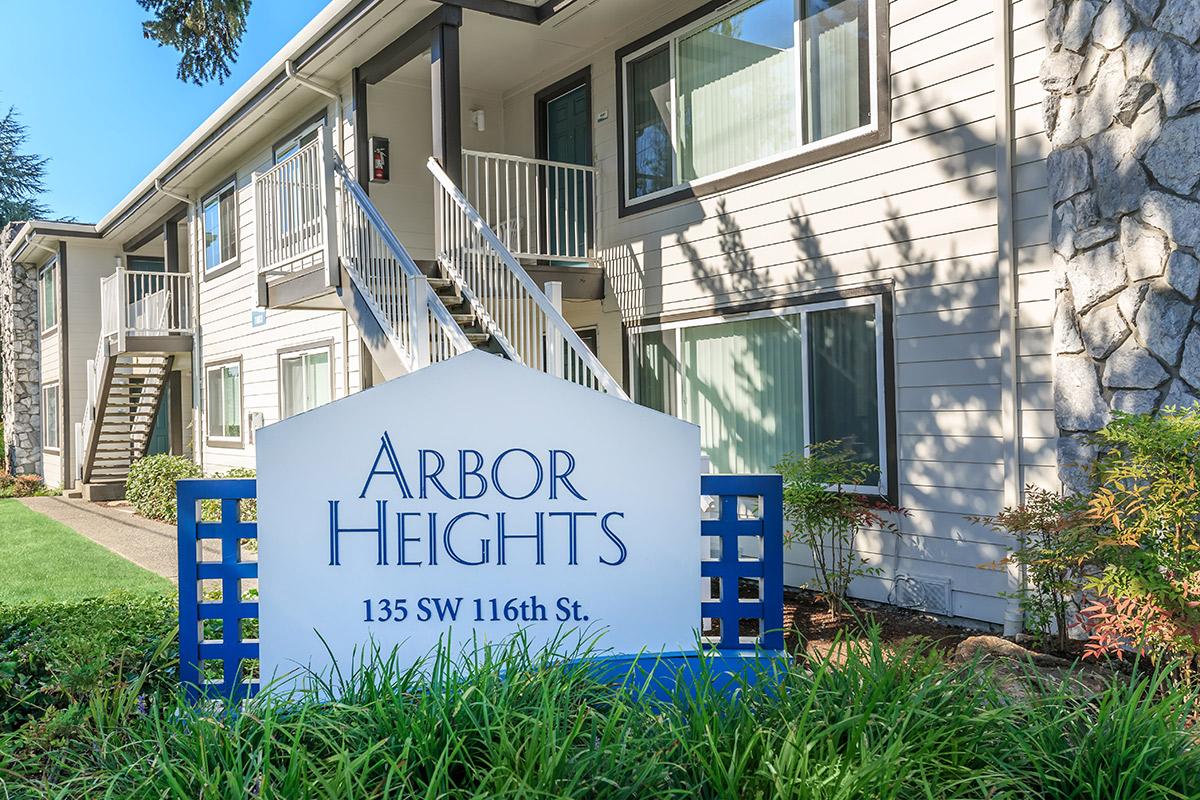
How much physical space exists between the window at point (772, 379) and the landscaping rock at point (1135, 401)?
1787 millimetres

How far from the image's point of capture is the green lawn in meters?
8.12

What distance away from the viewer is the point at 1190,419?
432 cm

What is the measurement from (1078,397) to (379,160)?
7.94m

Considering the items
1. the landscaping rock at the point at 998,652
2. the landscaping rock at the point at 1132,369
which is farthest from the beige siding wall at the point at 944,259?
the landscaping rock at the point at 998,652

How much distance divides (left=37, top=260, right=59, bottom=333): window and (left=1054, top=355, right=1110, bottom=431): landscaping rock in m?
20.1

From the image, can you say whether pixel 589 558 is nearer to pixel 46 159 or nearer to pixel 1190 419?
pixel 1190 419

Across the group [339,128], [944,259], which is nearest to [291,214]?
[339,128]

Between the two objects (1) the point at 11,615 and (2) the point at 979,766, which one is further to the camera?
(1) the point at 11,615

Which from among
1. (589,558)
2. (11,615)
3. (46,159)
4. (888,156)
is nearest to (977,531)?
(888,156)

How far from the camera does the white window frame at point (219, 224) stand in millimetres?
14219

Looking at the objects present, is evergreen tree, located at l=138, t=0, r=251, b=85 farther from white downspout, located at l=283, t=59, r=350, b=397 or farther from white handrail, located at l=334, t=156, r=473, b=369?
white downspout, located at l=283, t=59, r=350, b=397

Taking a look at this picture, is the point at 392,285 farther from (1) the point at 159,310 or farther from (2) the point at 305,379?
(1) the point at 159,310

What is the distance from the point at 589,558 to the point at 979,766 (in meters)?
1.38

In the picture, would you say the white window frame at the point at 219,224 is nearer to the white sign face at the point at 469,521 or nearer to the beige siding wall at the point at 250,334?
the beige siding wall at the point at 250,334
